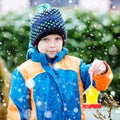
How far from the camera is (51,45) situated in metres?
4.46

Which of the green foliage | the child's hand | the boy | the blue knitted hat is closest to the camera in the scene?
the child's hand

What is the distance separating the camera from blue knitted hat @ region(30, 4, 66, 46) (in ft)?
14.8

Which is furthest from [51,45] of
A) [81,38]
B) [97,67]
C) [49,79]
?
[81,38]

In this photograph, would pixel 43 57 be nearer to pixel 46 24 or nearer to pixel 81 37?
pixel 46 24

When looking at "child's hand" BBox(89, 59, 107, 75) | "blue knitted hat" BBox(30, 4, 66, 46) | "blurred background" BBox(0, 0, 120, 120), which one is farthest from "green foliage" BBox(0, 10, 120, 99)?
"child's hand" BBox(89, 59, 107, 75)

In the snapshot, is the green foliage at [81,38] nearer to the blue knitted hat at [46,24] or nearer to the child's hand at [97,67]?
the blue knitted hat at [46,24]

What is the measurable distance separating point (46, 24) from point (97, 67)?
1.78 feet

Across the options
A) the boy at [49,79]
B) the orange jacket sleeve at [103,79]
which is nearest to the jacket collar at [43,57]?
the boy at [49,79]

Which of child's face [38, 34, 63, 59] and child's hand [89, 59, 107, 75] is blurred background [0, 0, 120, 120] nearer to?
child's face [38, 34, 63, 59]

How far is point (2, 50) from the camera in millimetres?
8219

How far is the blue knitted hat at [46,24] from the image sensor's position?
451cm

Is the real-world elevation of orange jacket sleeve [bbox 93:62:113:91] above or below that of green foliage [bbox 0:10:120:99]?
below

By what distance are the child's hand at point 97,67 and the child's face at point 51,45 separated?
1.09 feet

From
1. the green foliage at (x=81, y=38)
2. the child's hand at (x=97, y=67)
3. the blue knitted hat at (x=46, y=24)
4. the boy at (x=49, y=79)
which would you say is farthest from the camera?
the green foliage at (x=81, y=38)
